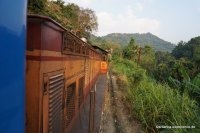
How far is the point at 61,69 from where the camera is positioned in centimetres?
372

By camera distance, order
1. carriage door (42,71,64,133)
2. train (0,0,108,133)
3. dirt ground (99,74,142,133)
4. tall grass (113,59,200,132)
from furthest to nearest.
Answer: dirt ground (99,74,142,133) → tall grass (113,59,200,132) → carriage door (42,71,64,133) → train (0,0,108,133)

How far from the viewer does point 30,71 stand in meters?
2.47

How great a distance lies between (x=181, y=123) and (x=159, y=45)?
17369cm

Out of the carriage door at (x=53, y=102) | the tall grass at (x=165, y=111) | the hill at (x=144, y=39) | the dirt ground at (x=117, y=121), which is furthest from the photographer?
the hill at (x=144, y=39)

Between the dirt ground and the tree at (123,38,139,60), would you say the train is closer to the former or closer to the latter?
the dirt ground

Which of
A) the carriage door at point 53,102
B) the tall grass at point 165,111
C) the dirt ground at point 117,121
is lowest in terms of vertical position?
the dirt ground at point 117,121

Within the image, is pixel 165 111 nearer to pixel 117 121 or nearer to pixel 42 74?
pixel 117 121

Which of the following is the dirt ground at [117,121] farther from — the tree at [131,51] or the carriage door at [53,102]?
the tree at [131,51]

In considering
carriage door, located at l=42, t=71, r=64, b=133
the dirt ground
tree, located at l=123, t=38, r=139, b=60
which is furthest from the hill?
carriage door, located at l=42, t=71, r=64, b=133

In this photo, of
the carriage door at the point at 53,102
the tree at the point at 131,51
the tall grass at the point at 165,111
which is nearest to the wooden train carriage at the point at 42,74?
the carriage door at the point at 53,102

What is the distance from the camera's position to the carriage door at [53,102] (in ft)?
9.09

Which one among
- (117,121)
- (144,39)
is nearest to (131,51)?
(117,121)

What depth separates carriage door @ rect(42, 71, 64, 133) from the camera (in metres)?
2.77

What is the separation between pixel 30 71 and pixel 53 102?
810 millimetres
